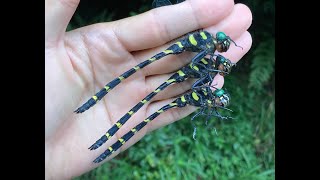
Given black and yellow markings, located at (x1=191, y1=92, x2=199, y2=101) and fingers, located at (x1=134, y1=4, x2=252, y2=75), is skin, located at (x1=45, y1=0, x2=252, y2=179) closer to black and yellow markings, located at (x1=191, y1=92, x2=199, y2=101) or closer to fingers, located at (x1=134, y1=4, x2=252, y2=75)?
fingers, located at (x1=134, y1=4, x2=252, y2=75)

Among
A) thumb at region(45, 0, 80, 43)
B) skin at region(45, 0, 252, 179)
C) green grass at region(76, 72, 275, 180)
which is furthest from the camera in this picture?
green grass at region(76, 72, 275, 180)

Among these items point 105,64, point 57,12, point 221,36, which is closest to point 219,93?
point 221,36

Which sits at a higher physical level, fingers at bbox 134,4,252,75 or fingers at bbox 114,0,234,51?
fingers at bbox 114,0,234,51

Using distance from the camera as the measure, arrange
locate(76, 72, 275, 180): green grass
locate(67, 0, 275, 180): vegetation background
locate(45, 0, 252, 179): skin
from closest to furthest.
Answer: locate(45, 0, 252, 179): skin < locate(67, 0, 275, 180): vegetation background < locate(76, 72, 275, 180): green grass

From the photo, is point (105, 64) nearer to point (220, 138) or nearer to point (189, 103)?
point (189, 103)

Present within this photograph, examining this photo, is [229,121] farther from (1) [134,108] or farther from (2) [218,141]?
(1) [134,108]

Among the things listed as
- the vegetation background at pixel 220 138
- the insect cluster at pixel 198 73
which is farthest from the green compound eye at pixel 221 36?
the vegetation background at pixel 220 138

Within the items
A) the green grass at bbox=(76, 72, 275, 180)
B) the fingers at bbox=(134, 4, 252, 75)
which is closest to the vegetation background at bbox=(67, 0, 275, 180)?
the green grass at bbox=(76, 72, 275, 180)

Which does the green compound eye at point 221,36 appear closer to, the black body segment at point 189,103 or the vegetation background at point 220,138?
the black body segment at point 189,103
